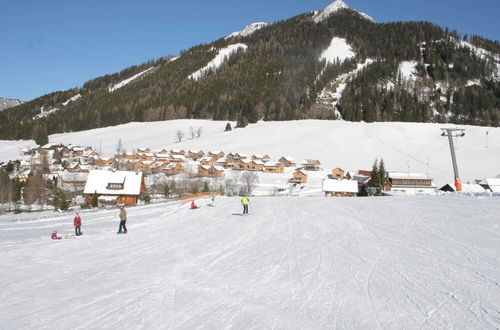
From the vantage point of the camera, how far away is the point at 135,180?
4841cm

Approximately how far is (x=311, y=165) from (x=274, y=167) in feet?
26.6

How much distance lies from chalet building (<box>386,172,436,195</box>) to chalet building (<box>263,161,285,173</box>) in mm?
24803

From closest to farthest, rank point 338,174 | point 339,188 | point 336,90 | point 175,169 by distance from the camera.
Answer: point 339,188 → point 338,174 → point 175,169 → point 336,90

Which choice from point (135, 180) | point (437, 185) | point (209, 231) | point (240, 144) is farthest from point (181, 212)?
point (240, 144)

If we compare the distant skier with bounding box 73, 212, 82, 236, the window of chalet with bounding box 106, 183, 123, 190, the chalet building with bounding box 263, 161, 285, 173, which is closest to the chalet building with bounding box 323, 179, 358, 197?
the chalet building with bounding box 263, 161, 285, 173

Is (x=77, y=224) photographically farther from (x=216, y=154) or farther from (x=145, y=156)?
(x=145, y=156)

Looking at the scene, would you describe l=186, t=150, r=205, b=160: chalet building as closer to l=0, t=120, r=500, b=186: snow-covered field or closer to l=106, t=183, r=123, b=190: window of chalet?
l=0, t=120, r=500, b=186: snow-covered field

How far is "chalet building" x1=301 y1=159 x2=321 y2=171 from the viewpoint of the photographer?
83.0 m

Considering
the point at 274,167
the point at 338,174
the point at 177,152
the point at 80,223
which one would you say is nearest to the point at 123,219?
the point at 80,223

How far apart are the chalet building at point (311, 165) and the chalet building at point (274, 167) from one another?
15.8 feet

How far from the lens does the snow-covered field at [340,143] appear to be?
82250 millimetres

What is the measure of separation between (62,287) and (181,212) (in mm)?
15251

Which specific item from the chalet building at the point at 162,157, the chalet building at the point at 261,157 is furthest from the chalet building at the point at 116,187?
the chalet building at the point at 162,157

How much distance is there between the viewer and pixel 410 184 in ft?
214
